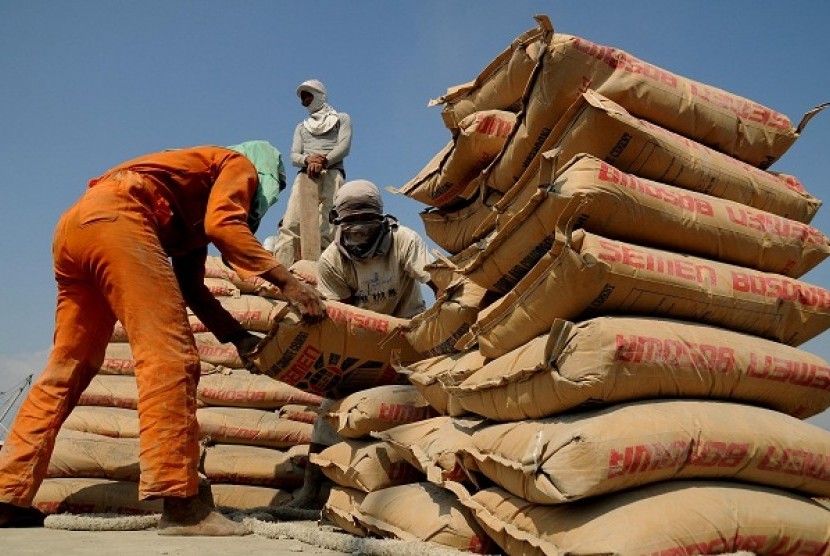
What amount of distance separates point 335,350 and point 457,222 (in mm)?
785

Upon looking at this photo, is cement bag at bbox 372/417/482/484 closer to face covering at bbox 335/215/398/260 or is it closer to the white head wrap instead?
face covering at bbox 335/215/398/260

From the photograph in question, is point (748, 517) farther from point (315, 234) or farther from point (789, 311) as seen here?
point (315, 234)

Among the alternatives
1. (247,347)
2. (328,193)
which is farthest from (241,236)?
(328,193)

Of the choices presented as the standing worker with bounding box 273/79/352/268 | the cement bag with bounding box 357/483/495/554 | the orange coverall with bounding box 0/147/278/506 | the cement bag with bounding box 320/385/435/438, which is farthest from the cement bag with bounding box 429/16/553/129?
the standing worker with bounding box 273/79/352/268

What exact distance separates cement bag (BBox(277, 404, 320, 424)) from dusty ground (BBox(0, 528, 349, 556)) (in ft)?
5.25

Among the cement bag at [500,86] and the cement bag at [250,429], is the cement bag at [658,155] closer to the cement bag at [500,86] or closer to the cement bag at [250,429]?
the cement bag at [500,86]

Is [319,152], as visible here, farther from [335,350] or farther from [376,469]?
[376,469]

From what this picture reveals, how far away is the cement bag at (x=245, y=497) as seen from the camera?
3836 millimetres

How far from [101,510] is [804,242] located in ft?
10.0

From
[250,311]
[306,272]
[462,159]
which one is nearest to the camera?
[462,159]

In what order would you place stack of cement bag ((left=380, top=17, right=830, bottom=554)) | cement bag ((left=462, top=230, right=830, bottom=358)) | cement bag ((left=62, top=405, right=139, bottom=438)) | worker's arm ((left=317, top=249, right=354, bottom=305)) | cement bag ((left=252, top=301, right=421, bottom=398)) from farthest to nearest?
cement bag ((left=62, top=405, right=139, bottom=438)) < worker's arm ((left=317, top=249, right=354, bottom=305)) < cement bag ((left=252, top=301, right=421, bottom=398)) < cement bag ((left=462, top=230, right=830, bottom=358)) < stack of cement bag ((left=380, top=17, right=830, bottom=554))

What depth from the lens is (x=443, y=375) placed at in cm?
273

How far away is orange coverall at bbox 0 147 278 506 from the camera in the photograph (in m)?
2.64

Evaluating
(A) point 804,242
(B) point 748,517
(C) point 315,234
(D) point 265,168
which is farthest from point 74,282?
(C) point 315,234
